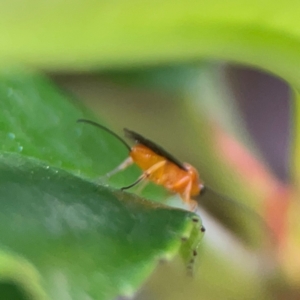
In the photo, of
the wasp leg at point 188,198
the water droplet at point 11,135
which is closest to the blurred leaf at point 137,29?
the water droplet at point 11,135

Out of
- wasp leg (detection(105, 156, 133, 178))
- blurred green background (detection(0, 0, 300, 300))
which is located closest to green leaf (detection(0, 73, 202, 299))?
blurred green background (detection(0, 0, 300, 300))

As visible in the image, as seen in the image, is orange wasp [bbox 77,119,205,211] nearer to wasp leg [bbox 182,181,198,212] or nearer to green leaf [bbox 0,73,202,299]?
wasp leg [bbox 182,181,198,212]

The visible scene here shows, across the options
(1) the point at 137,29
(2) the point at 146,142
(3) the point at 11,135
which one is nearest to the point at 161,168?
(2) the point at 146,142

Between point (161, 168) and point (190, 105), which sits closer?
point (161, 168)

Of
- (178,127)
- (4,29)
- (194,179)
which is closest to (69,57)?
(4,29)

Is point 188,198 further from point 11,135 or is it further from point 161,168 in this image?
point 11,135

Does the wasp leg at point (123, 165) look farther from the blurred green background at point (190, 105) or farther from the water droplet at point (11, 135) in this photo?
the water droplet at point (11, 135)
